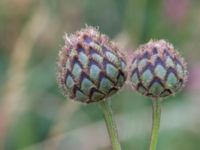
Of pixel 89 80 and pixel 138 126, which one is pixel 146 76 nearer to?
pixel 89 80

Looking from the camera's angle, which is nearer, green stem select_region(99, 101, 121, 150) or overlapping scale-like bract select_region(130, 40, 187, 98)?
green stem select_region(99, 101, 121, 150)

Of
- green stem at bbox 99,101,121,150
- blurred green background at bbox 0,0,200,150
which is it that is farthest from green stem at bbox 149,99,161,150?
blurred green background at bbox 0,0,200,150

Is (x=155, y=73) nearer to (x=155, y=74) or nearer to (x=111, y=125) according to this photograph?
(x=155, y=74)

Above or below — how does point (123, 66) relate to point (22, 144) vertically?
below

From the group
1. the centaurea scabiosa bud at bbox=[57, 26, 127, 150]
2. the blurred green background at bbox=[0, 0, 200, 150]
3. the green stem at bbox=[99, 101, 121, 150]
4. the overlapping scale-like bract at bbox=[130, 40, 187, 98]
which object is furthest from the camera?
the blurred green background at bbox=[0, 0, 200, 150]

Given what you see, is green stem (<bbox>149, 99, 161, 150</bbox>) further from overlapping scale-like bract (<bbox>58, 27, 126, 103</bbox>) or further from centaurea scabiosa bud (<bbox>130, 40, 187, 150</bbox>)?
overlapping scale-like bract (<bbox>58, 27, 126, 103</bbox>)

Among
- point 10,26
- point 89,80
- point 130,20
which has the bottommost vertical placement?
point 89,80

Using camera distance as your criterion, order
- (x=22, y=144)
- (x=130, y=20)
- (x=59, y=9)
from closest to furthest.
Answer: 1. (x=22, y=144)
2. (x=130, y=20)
3. (x=59, y=9)

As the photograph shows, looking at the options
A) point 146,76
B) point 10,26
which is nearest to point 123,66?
point 146,76
